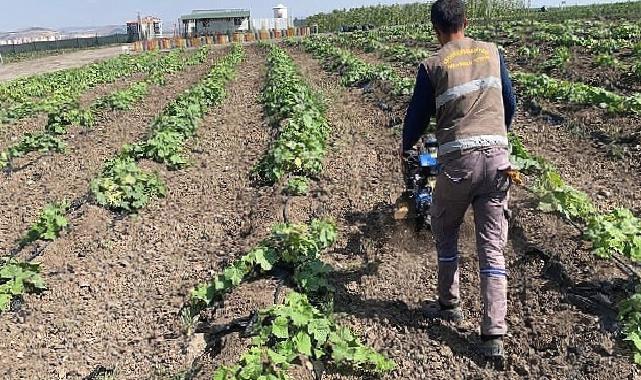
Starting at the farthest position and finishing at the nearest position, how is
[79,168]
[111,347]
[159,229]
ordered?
[79,168], [159,229], [111,347]

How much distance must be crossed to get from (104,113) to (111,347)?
9.96 metres

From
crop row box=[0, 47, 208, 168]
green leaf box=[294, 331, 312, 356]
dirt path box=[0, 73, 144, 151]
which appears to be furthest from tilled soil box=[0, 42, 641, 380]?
dirt path box=[0, 73, 144, 151]

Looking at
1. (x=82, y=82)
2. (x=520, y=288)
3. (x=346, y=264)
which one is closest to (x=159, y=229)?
(x=346, y=264)

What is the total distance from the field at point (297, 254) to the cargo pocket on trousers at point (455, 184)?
966 mm

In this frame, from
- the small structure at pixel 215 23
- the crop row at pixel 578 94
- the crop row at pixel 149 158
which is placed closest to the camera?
the crop row at pixel 149 158

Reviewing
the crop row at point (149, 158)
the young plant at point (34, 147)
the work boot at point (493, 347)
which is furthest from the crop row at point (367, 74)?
the work boot at point (493, 347)

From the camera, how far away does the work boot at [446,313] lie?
14.2 feet

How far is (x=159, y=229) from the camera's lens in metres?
6.69

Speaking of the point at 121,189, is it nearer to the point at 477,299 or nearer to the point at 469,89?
the point at 477,299

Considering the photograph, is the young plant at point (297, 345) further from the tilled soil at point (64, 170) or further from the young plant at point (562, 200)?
the tilled soil at point (64, 170)

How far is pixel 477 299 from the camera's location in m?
4.61

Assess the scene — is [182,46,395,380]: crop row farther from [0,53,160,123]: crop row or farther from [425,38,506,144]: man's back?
[0,53,160,123]: crop row

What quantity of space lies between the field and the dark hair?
1.92m

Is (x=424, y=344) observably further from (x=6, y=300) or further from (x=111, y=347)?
(x=6, y=300)
